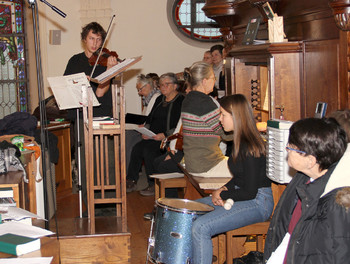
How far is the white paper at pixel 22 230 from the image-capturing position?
212cm

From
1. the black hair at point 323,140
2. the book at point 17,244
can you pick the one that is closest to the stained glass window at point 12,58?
the book at point 17,244

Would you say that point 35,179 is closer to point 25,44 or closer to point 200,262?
point 200,262

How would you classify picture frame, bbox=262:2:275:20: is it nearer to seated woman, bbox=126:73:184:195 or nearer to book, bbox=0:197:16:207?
book, bbox=0:197:16:207

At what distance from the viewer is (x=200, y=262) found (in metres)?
3.31

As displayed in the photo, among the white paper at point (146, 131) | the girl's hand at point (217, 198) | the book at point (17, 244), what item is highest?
the white paper at point (146, 131)

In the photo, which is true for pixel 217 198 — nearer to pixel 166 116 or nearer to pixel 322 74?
pixel 322 74

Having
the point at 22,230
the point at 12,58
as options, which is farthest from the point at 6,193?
the point at 12,58

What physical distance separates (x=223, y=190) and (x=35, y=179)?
1.67 m

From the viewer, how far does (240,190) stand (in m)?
3.47

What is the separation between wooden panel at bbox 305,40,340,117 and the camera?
3193 mm

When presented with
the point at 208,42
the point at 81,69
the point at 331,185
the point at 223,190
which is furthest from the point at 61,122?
the point at 331,185

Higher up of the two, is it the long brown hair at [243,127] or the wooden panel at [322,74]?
the wooden panel at [322,74]

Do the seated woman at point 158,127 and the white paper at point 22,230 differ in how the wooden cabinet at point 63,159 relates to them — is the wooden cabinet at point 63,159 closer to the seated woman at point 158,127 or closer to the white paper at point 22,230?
the seated woman at point 158,127

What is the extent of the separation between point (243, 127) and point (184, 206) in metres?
0.67
